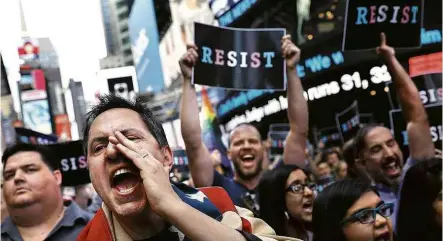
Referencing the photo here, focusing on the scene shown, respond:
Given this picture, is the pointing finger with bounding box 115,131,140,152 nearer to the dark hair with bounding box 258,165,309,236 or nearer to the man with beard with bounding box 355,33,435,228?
the dark hair with bounding box 258,165,309,236

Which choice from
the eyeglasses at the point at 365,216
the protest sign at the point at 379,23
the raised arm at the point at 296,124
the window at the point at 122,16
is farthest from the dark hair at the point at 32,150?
the window at the point at 122,16

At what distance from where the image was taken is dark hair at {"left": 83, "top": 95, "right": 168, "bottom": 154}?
261cm

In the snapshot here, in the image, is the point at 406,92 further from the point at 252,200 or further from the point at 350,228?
the point at 350,228

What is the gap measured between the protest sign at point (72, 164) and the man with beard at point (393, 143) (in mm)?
2371

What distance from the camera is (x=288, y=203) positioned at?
4.53 meters

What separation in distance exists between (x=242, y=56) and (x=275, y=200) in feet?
5.92

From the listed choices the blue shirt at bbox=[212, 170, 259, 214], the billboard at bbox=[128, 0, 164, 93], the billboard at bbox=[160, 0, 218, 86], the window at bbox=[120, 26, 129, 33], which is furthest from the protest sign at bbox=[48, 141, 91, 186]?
the window at bbox=[120, 26, 129, 33]

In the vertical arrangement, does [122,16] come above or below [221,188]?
above

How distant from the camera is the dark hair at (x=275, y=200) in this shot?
4.51 meters

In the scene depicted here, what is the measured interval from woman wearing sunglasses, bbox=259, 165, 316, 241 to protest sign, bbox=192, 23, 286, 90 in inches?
57.1

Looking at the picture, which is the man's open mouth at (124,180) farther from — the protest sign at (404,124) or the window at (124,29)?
the window at (124,29)

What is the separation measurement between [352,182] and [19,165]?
190cm

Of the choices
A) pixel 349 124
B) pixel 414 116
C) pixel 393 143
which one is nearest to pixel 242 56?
pixel 393 143

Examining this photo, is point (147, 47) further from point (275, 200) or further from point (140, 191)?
point (140, 191)
